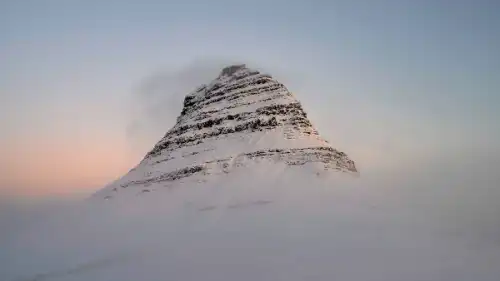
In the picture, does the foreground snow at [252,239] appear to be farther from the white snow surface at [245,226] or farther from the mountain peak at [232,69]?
the mountain peak at [232,69]

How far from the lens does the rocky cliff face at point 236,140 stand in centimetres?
4231

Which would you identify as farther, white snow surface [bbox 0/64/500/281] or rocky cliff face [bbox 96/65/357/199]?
rocky cliff face [bbox 96/65/357/199]

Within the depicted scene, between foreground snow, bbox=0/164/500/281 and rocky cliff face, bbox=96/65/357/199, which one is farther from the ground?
rocky cliff face, bbox=96/65/357/199

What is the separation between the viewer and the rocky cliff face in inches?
1666

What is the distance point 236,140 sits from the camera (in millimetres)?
45500

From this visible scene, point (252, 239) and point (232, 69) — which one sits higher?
point (232, 69)

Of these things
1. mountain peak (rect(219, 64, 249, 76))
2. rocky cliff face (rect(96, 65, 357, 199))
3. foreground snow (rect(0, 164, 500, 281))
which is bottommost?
foreground snow (rect(0, 164, 500, 281))

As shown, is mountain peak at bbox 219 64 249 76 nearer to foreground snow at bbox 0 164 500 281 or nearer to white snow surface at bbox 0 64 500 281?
white snow surface at bbox 0 64 500 281

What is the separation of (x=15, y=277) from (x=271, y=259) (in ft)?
61.8

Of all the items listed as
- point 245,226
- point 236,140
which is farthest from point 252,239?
point 236,140

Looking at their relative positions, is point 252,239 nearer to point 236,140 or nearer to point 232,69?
point 236,140

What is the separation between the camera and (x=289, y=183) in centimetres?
3897

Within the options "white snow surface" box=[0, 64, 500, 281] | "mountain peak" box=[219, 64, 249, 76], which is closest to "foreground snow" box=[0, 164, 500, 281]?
"white snow surface" box=[0, 64, 500, 281]

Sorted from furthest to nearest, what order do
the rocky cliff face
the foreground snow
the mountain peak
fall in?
the mountain peak < the rocky cliff face < the foreground snow
